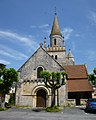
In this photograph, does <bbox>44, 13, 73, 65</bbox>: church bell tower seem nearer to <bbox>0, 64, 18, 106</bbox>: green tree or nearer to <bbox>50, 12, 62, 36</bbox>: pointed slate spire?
<bbox>50, 12, 62, 36</bbox>: pointed slate spire

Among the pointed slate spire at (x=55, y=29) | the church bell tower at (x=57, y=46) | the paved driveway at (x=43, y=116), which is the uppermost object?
the pointed slate spire at (x=55, y=29)

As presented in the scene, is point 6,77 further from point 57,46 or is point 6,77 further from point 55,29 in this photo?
point 55,29

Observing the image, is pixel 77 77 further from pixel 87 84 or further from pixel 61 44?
pixel 61 44

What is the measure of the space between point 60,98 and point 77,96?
15.6ft

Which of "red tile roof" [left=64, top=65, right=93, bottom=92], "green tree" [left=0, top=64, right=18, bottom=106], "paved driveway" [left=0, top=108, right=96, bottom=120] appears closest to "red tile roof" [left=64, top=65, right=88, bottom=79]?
"red tile roof" [left=64, top=65, right=93, bottom=92]

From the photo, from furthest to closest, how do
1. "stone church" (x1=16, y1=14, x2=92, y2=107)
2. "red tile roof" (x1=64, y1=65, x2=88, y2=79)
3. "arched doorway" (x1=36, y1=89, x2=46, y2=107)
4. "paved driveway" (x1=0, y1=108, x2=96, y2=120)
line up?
"red tile roof" (x1=64, y1=65, x2=88, y2=79) < "arched doorway" (x1=36, y1=89, x2=46, y2=107) < "stone church" (x1=16, y1=14, x2=92, y2=107) < "paved driveway" (x1=0, y1=108, x2=96, y2=120)

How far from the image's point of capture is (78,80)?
1305 inches

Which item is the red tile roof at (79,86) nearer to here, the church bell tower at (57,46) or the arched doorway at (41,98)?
the arched doorway at (41,98)

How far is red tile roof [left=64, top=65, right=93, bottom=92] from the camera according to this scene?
30.6 meters

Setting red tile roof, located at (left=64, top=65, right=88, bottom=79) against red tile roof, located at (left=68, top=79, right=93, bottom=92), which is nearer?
red tile roof, located at (left=68, top=79, right=93, bottom=92)

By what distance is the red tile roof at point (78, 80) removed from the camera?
30.6 meters

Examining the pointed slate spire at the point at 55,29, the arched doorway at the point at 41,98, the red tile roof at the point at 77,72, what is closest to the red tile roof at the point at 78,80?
the red tile roof at the point at 77,72

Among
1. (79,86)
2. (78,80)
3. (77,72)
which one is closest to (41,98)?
(79,86)

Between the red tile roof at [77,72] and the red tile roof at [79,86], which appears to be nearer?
the red tile roof at [79,86]
